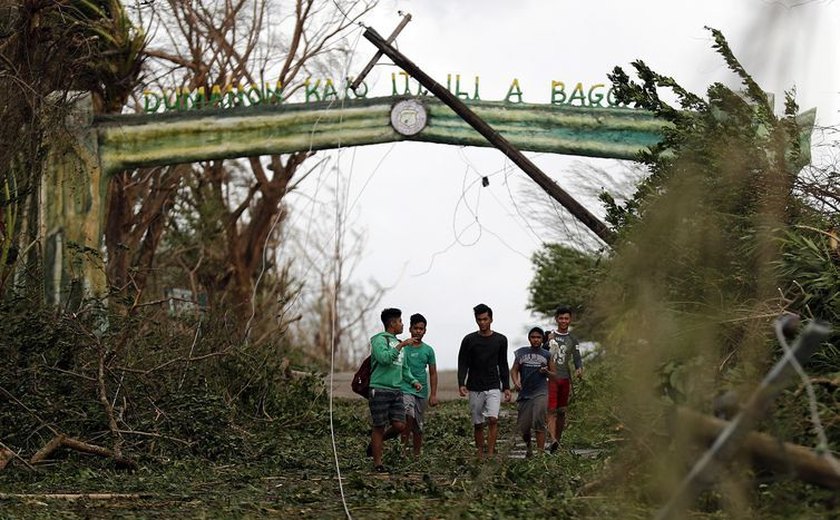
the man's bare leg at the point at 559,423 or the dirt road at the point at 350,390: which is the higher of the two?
the dirt road at the point at 350,390

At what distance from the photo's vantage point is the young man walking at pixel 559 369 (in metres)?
15.3

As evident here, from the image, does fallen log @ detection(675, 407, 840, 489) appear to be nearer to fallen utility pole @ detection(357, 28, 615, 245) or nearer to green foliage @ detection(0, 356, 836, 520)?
green foliage @ detection(0, 356, 836, 520)

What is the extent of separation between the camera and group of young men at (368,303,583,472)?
1365cm

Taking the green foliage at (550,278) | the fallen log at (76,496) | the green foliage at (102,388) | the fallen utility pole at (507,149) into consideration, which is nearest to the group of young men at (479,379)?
the fallen utility pole at (507,149)

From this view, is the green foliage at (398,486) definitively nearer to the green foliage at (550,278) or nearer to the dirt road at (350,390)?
the dirt road at (350,390)

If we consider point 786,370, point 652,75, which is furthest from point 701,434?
point 652,75

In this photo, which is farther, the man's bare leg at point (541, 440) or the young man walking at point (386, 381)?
the man's bare leg at point (541, 440)

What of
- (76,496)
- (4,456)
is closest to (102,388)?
(4,456)

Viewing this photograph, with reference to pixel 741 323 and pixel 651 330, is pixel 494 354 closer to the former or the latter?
pixel 741 323

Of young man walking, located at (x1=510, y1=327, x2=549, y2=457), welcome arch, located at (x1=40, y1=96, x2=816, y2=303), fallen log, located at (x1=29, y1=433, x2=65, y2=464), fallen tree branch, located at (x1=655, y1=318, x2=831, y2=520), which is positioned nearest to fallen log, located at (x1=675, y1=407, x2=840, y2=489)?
fallen tree branch, located at (x1=655, y1=318, x2=831, y2=520)

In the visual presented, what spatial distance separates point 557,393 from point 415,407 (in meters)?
1.93

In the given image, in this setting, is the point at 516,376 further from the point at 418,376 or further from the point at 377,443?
the point at 377,443

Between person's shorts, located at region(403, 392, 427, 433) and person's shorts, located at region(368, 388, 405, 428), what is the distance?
1.08 ft

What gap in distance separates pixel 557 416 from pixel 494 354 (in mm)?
1716
